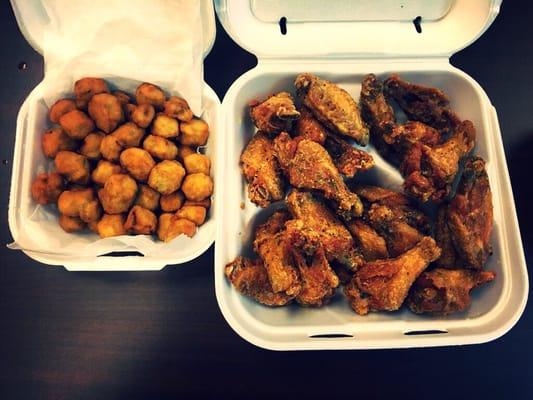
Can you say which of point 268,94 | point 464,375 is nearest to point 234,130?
point 268,94

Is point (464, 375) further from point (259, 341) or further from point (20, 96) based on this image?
point (20, 96)

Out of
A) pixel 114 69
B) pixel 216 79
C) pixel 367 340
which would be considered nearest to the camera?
pixel 367 340

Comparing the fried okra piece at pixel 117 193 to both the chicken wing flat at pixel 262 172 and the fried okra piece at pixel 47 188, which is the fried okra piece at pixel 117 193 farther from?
the chicken wing flat at pixel 262 172

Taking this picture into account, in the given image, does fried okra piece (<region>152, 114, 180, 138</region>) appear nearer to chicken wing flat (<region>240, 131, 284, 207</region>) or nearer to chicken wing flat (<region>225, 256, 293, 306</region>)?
chicken wing flat (<region>240, 131, 284, 207</region>)

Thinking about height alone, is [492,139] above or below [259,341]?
above

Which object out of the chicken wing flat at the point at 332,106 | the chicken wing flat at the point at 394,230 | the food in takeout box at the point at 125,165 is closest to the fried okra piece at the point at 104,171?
the food in takeout box at the point at 125,165

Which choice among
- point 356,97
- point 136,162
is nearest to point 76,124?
point 136,162
